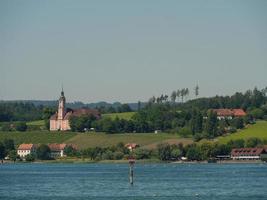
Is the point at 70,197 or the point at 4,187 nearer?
the point at 70,197

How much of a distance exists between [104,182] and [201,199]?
1373 inches

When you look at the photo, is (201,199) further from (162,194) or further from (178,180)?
(178,180)

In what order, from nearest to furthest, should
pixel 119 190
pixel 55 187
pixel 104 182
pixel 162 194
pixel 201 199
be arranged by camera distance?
pixel 201 199 < pixel 162 194 < pixel 119 190 < pixel 55 187 < pixel 104 182

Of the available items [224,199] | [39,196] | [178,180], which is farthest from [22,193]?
[178,180]

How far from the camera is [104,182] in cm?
13362

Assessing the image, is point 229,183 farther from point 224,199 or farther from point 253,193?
point 224,199

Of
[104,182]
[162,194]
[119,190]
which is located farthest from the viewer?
[104,182]

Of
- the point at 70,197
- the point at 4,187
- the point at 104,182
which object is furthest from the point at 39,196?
the point at 104,182

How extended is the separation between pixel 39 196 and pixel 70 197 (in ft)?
12.5

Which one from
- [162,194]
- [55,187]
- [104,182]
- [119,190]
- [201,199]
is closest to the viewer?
[201,199]

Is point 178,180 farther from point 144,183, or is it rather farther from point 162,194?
point 162,194

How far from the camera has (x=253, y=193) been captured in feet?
355

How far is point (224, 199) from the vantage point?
100 meters

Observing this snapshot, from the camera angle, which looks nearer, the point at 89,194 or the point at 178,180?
the point at 89,194
